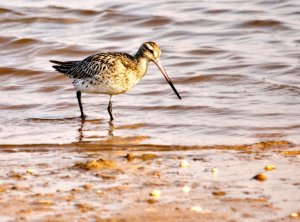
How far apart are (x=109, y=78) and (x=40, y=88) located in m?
2.33

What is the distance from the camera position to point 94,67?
10664 millimetres

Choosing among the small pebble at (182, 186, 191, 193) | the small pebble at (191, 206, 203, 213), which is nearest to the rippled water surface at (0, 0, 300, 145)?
the small pebble at (182, 186, 191, 193)

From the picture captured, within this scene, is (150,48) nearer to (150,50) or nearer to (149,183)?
(150,50)

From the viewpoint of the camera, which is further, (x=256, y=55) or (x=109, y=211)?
(x=256, y=55)

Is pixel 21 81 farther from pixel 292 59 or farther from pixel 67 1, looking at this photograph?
pixel 67 1

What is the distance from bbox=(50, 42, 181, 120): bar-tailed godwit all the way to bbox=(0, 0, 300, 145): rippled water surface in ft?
1.25

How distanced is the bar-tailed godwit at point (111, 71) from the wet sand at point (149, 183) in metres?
1.89

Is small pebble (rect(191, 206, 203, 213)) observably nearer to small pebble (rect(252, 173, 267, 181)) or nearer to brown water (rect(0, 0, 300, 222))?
brown water (rect(0, 0, 300, 222))

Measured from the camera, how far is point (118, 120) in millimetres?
10461

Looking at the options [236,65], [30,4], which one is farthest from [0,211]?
[30,4]

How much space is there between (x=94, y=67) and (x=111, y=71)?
0.80 feet

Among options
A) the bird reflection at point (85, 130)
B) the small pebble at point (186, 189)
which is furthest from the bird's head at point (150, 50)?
the small pebble at point (186, 189)

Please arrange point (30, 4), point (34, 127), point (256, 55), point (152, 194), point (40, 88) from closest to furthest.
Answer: point (152, 194) < point (34, 127) < point (40, 88) < point (256, 55) < point (30, 4)

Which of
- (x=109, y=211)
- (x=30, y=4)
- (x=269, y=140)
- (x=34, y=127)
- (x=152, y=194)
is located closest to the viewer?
(x=109, y=211)
